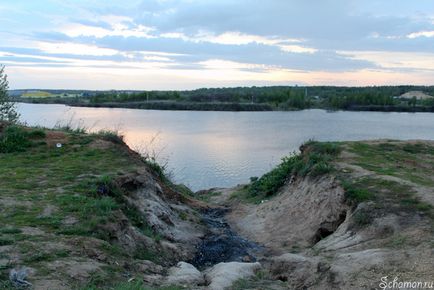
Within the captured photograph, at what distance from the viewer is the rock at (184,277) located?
7.53 m

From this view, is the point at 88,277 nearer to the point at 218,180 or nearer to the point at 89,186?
the point at 89,186

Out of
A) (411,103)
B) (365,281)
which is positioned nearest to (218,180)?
(365,281)

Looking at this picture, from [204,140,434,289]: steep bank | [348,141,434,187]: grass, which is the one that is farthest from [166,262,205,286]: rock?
[348,141,434,187]: grass

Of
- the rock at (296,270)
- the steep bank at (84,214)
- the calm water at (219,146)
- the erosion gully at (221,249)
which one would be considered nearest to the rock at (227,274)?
the rock at (296,270)

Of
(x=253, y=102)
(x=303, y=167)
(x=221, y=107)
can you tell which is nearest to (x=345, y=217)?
(x=303, y=167)

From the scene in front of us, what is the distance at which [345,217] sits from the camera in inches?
481

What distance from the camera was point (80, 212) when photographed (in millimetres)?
9227

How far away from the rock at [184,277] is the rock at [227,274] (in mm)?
178

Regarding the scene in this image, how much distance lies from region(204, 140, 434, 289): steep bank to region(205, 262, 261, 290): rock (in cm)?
27

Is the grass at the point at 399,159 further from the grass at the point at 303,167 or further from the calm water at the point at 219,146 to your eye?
the calm water at the point at 219,146

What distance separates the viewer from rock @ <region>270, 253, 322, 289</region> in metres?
8.01

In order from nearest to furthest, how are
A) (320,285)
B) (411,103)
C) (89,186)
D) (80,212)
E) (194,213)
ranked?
1. (320,285)
2. (80,212)
3. (89,186)
4. (194,213)
5. (411,103)

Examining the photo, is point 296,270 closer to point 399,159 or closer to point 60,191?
point 60,191

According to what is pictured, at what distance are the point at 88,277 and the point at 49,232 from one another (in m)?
1.82
